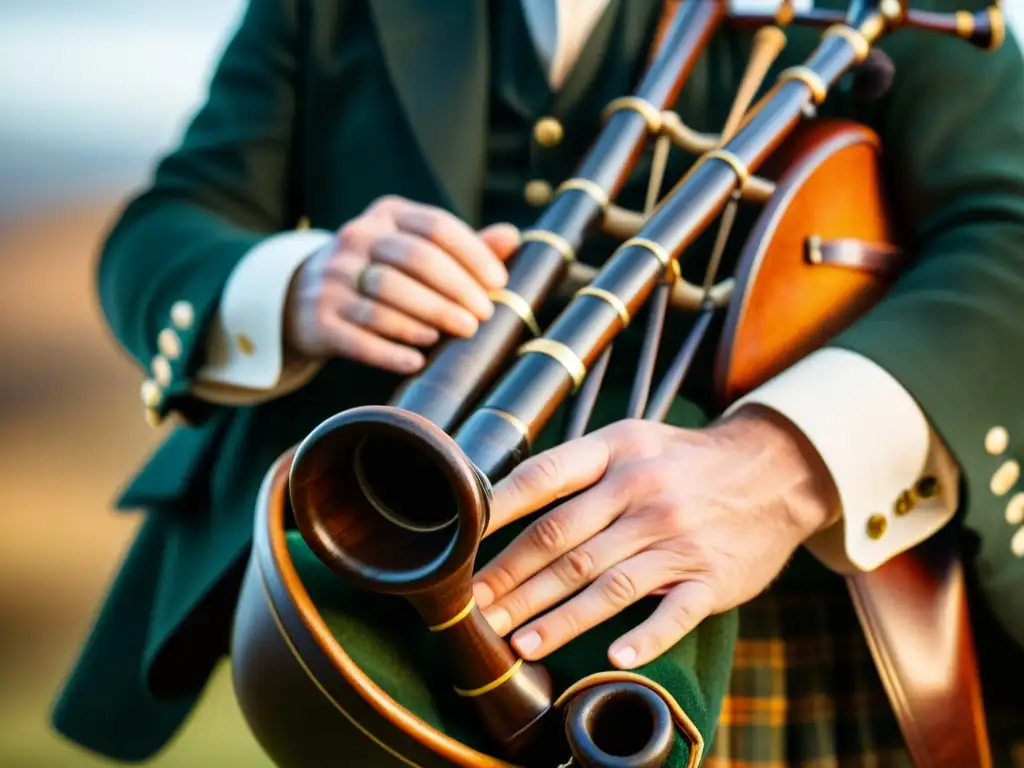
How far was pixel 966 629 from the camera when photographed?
27.4 inches

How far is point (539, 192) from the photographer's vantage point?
77 centimetres

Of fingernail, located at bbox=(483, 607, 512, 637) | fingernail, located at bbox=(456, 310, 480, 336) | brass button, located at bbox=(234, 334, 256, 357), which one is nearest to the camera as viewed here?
fingernail, located at bbox=(483, 607, 512, 637)

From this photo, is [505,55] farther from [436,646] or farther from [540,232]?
[436,646]

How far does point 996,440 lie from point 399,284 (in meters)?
0.39

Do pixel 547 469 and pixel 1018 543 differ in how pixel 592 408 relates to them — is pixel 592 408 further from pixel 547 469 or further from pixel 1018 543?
pixel 1018 543

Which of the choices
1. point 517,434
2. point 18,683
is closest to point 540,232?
point 517,434

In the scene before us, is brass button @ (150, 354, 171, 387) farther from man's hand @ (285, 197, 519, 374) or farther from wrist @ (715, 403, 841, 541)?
wrist @ (715, 403, 841, 541)

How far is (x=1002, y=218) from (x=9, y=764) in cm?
149

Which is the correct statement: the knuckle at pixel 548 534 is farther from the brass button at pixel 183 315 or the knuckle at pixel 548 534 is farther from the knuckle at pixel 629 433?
the brass button at pixel 183 315

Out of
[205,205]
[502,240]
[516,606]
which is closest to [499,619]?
[516,606]

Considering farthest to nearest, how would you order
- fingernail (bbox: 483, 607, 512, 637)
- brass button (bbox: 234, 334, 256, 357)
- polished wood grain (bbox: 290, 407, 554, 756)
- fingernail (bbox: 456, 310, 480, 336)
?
brass button (bbox: 234, 334, 256, 357) < fingernail (bbox: 456, 310, 480, 336) < fingernail (bbox: 483, 607, 512, 637) < polished wood grain (bbox: 290, 407, 554, 756)

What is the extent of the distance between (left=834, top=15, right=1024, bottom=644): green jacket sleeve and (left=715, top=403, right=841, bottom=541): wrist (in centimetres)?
7

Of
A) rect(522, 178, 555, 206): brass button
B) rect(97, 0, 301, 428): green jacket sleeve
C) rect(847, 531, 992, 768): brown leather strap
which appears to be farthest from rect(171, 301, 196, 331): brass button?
rect(847, 531, 992, 768): brown leather strap

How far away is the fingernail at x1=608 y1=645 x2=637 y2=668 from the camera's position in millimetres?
508
